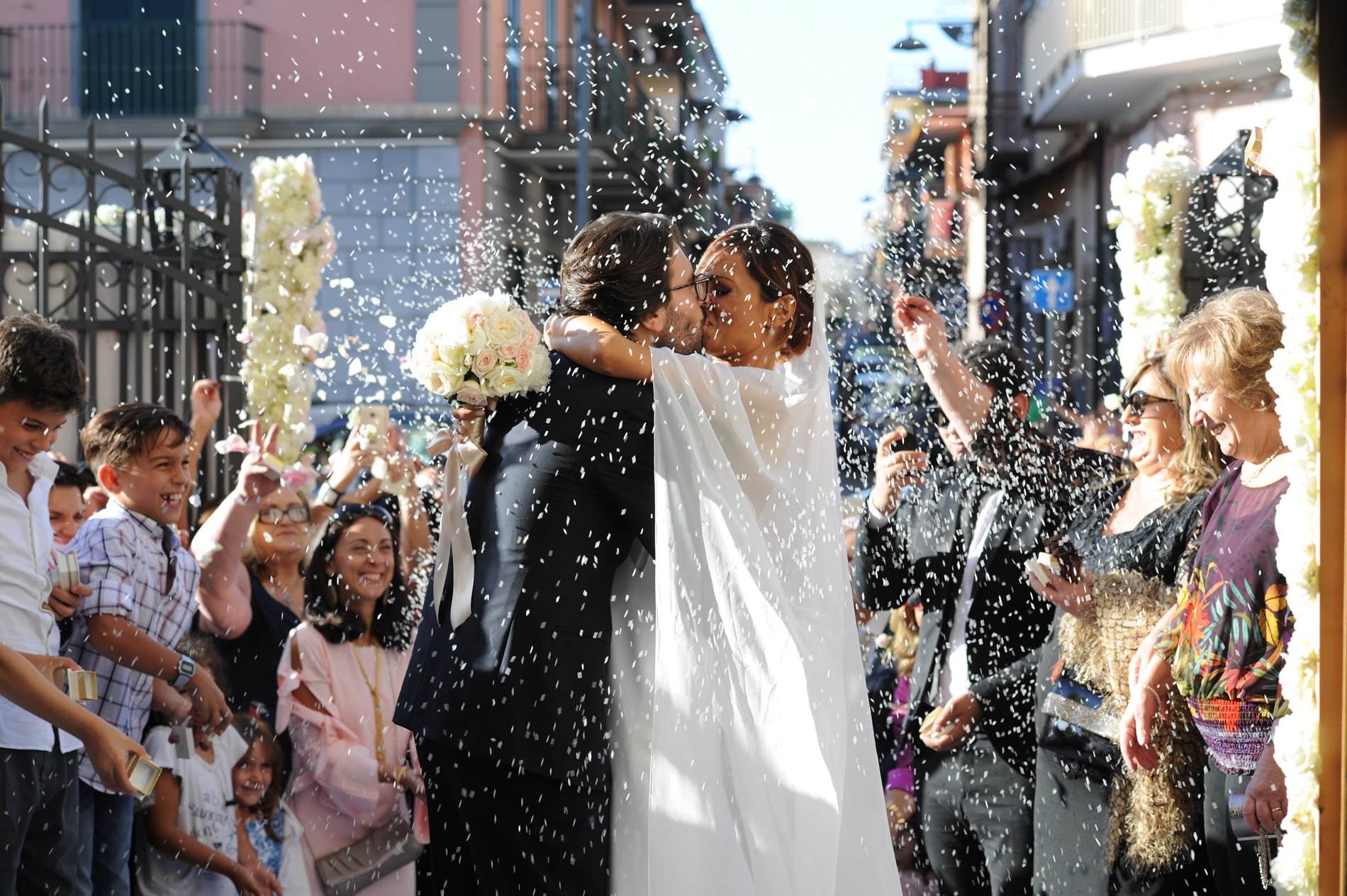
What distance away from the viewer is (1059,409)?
969 centimetres

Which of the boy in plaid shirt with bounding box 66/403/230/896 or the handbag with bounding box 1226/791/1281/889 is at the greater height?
the boy in plaid shirt with bounding box 66/403/230/896

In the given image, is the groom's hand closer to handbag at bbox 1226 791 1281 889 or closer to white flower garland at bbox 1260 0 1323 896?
handbag at bbox 1226 791 1281 889

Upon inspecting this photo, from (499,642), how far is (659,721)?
0.41 meters

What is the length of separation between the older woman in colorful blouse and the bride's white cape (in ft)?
2.60

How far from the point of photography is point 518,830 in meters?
3.31

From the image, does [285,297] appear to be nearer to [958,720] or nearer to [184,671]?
[184,671]

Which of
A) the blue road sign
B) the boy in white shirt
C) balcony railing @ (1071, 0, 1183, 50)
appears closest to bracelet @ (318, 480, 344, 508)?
the boy in white shirt

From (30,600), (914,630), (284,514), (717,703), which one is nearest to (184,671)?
(30,600)

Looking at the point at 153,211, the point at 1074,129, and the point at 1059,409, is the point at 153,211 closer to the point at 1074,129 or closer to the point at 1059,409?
the point at 1059,409

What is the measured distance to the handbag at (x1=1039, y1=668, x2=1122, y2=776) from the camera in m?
4.05

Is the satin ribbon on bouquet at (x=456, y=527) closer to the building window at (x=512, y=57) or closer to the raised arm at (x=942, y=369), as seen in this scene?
the raised arm at (x=942, y=369)

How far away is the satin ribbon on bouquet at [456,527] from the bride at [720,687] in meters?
0.33

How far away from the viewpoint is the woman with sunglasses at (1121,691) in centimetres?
385

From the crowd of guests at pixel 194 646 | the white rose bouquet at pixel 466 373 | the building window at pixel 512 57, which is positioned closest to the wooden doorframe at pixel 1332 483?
the white rose bouquet at pixel 466 373
